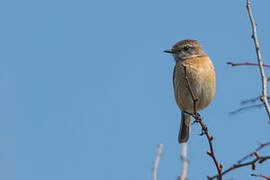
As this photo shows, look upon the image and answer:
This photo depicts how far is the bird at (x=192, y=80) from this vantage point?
23.7 ft

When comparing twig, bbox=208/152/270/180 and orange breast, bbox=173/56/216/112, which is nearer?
twig, bbox=208/152/270/180

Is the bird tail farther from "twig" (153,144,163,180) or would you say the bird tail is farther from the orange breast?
"twig" (153,144,163,180)

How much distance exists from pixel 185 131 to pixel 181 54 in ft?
5.13

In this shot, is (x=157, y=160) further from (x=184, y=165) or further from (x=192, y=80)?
(x=192, y=80)

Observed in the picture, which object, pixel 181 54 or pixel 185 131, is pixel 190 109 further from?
pixel 181 54

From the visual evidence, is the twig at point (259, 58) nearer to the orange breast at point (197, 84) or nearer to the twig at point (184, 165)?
the twig at point (184, 165)

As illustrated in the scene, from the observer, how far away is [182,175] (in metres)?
3.02

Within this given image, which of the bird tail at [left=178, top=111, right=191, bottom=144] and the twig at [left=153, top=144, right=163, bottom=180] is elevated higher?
the bird tail at [left=178, top=111, right=191, bottom=144]

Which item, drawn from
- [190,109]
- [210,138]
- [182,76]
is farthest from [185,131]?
[210,138]

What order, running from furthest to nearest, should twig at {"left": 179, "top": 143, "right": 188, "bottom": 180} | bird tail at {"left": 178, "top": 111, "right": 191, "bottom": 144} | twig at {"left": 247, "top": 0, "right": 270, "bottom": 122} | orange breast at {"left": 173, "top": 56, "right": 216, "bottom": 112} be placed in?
1. bird tail at {"left": 178, "top": 111, "right": 191, "bottom": 144}
2. orange breast at {"left": 173, "top": 56, "right": 216, "bottom": 112}
3. twig at {"left": 247, "top": 0, "right": 270, "bottom": 122}
4. twig at {"left": 179, "top": 143, "right": 188, "bottom": 180}

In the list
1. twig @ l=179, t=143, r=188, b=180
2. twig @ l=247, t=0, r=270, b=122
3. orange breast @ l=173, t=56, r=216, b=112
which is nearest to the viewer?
twig @ l=179, t=143, r=188, b=180

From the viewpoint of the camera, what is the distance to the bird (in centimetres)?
722

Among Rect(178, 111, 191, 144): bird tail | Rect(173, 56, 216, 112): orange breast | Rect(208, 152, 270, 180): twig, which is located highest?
Rect(173, 56, 216, 112): orange breast

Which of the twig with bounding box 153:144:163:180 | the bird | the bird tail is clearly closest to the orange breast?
the bird
